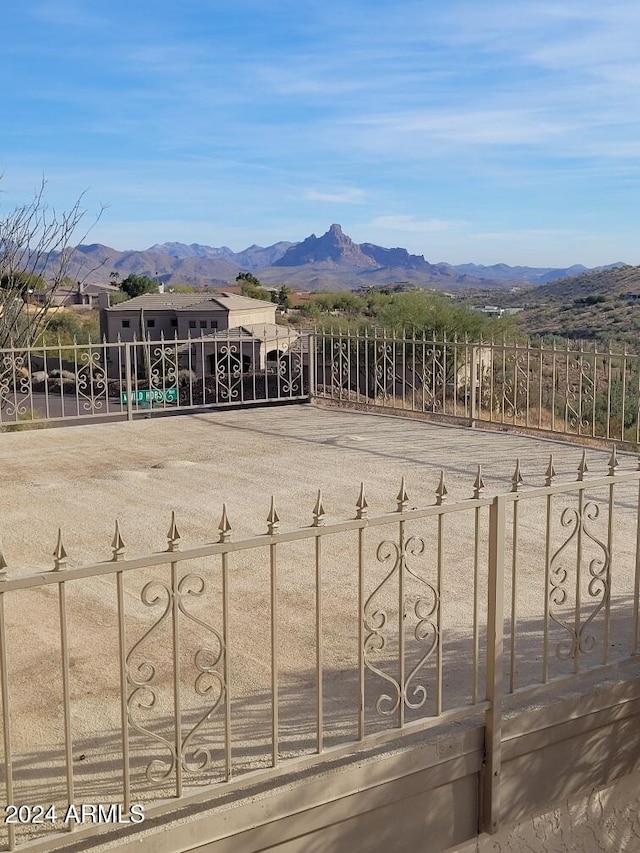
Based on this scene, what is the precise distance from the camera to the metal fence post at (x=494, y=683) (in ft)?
13.1

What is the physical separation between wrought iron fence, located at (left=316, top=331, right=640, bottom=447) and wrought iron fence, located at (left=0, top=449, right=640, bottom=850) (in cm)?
481

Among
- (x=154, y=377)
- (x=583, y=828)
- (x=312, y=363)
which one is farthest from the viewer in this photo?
(x=312, y=363)

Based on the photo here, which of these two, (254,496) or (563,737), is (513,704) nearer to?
(563,737)

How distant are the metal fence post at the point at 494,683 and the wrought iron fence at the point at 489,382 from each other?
6.53 metres

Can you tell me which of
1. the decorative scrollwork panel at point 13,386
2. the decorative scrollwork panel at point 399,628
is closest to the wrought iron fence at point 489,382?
the decorative scrollwork panel at point 13,386

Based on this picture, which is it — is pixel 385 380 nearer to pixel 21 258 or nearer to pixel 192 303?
pixel 21 258

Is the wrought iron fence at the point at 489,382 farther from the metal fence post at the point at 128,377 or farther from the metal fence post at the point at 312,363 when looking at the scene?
the metal fence post at the point at 128,377

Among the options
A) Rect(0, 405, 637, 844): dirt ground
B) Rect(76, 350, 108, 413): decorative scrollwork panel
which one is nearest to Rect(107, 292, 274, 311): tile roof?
Rect(76, 350, 108, 413): decorative scrollwork panel

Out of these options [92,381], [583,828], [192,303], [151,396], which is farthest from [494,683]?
[192,303]

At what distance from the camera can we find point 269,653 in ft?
16.3

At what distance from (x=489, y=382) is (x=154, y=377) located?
550 centimetres

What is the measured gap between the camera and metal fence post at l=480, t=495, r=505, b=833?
3988 mm

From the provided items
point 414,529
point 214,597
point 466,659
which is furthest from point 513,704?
point 414,529

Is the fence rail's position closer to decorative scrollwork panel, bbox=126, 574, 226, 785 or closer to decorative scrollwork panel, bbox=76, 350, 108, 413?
decorative scrollwork panel, bbox=76, 350, 108, 413
